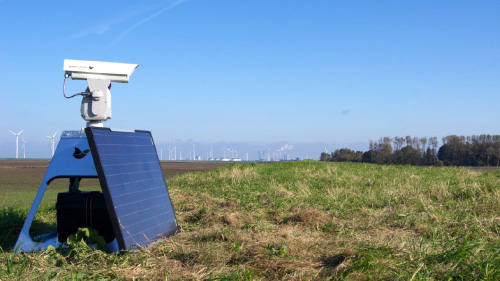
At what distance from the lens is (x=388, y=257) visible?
3.71 metres

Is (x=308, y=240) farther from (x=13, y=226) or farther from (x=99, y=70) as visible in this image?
(x=13, y=226)

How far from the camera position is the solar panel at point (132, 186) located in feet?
14.7

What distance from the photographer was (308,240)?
15.1ft

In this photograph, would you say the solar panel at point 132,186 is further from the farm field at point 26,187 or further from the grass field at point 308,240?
the farm field at point 26,187

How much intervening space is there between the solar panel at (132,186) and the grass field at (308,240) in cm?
25

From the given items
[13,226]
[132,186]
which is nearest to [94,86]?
[132,186]

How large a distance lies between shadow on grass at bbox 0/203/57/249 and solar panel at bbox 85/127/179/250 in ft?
7.00

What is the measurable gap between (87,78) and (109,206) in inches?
81.5

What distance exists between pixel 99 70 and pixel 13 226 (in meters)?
3.17

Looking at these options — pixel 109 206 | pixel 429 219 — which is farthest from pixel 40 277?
pixel 429 219

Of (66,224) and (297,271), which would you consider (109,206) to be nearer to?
(66,224)

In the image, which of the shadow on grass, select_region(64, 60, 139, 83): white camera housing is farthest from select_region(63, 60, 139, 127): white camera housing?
the shadow on grass

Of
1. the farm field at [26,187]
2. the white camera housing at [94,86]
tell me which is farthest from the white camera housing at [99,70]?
the farm field at [26,187]

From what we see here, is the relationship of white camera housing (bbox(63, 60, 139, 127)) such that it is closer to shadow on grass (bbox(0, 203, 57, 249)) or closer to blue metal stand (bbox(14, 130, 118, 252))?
blue metal stand (bbox(14, 130, 118, 252))
